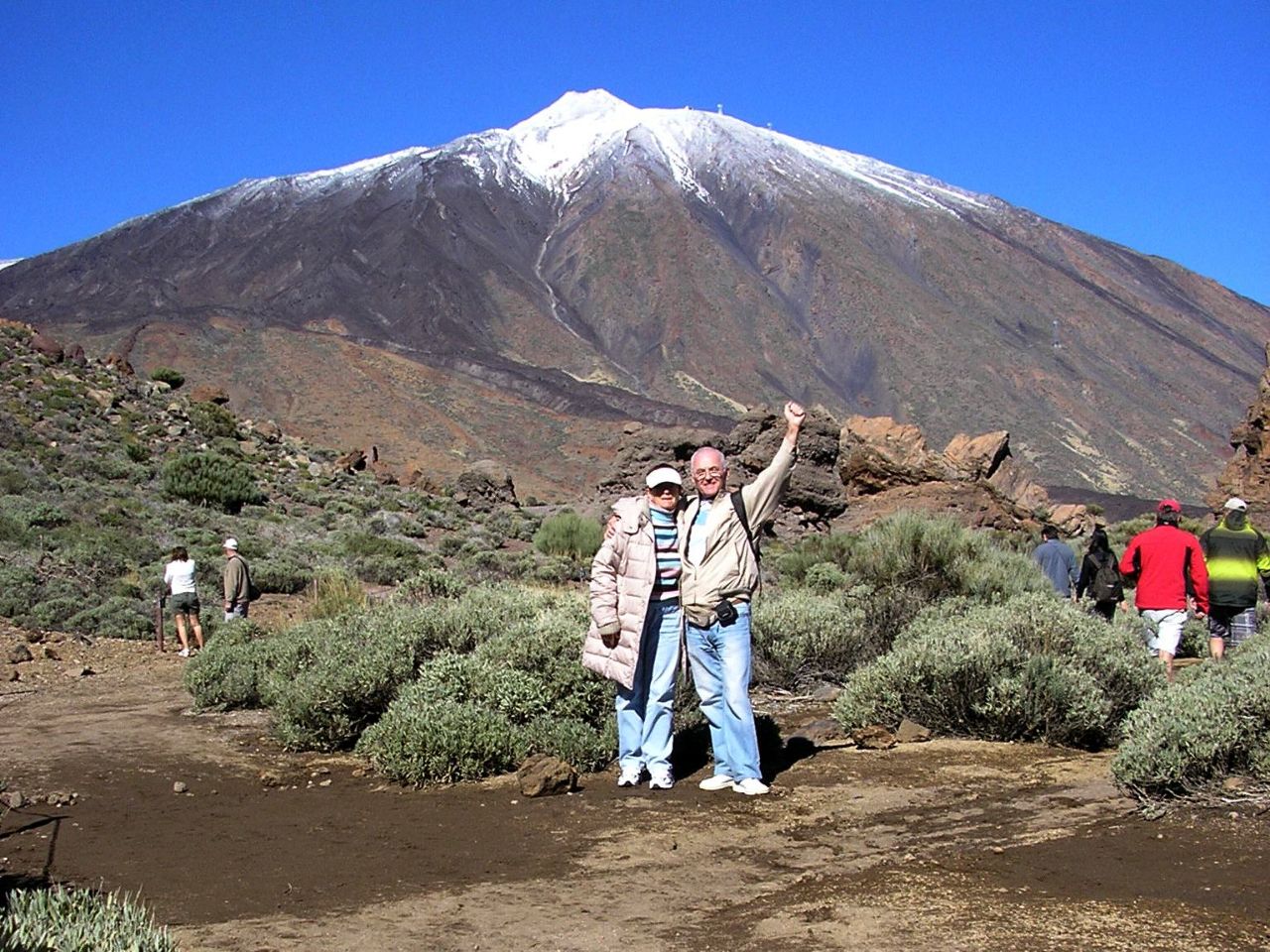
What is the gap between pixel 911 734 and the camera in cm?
682

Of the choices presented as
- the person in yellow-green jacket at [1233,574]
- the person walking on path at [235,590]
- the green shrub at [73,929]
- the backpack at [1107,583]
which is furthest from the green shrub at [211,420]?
the green shrub at [73,929]

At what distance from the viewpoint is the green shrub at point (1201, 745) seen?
196 inches

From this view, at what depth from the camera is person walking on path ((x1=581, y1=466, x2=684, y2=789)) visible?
5.83 meters

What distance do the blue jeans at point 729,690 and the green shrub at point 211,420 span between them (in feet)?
93.6

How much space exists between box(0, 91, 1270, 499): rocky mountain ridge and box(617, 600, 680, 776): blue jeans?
43850 millimetres

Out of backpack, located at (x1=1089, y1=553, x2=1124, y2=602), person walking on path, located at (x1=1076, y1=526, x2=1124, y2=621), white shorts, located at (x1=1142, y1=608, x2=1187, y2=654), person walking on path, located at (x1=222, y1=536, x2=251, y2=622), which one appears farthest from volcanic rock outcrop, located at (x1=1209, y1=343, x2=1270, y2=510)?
person walking on path, located at (x1=222, y1=536, x2=251, y2=622)

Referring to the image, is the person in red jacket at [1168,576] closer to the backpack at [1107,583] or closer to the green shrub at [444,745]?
the backpack at [1107,583]

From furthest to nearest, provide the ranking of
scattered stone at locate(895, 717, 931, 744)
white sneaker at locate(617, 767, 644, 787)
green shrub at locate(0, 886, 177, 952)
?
1. scattered stone at locate(895, 717, 931, 744)
2. white sneaker at locate(617, 767, 644, 787)
3. green shrub at locate(0, 886, 177, 952)

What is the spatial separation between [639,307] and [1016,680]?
306ft

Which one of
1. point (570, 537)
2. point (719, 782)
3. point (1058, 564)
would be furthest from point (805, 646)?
point (570, 537)

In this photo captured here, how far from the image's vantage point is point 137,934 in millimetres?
3088

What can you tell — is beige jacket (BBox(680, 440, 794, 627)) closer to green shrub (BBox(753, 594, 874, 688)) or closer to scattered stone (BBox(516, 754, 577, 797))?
scattered stone (BBox(516, 754, 577, 797))

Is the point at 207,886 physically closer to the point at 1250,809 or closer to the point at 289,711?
the point at 289,711

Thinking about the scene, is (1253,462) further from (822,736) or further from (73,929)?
(73,929)
